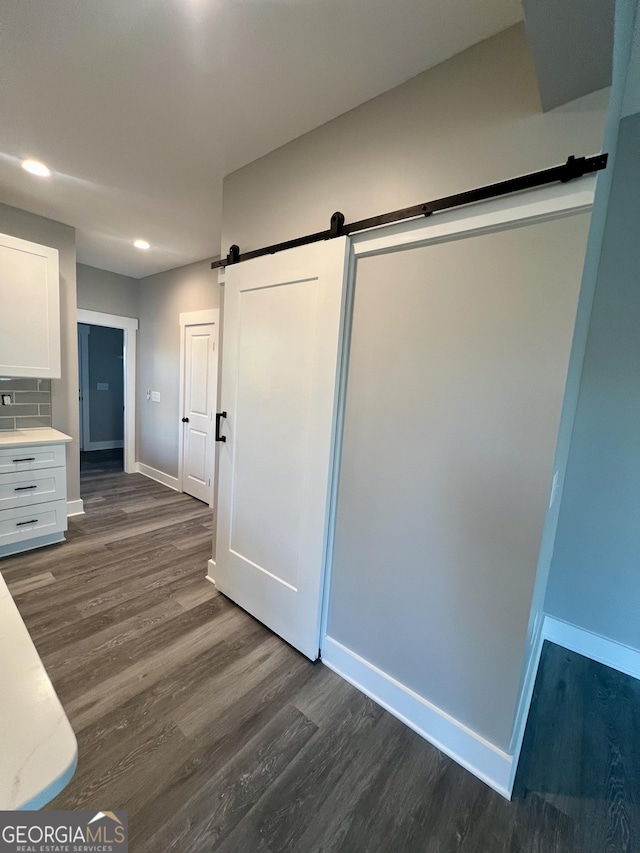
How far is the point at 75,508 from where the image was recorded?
3.43 m

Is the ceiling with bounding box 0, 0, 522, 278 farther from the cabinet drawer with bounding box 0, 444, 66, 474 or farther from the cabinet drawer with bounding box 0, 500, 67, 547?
the cabinet drawer with bounding box 0, 500, 67, 547

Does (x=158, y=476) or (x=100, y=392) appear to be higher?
(x=100, y=392)

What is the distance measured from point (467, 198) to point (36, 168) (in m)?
2.61

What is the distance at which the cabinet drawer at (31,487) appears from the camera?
2559mm

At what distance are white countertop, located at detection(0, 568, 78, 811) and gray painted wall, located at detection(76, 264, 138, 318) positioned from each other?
446 centimetres

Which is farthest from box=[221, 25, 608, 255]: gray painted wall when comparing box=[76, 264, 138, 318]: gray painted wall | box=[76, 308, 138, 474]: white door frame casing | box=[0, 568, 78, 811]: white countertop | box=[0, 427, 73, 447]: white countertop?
box=[76, 308, 138, 474]: white door frame casing

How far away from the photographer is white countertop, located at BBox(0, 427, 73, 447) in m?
2.56

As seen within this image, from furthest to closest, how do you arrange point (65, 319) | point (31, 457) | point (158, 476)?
point (158, 476)
point (65, 319)
point (31, 457)

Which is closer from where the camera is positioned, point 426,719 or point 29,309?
point 426,719

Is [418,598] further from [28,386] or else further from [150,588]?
[28,386]

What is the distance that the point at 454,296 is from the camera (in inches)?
51.4

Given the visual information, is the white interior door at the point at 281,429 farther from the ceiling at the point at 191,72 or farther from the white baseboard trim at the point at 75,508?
the white baseboard trim at the point at 75,508

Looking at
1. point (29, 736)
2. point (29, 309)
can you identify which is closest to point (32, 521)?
point (29, 309)

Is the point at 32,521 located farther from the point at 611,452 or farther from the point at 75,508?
the point at 611,452
